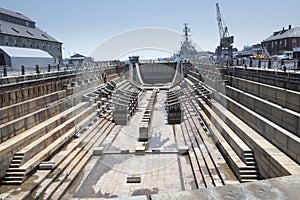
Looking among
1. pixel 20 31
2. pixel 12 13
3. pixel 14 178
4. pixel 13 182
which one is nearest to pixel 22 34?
pixel 20 31

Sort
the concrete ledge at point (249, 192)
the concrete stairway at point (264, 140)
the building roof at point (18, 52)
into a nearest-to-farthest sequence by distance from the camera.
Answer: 1. the concrete ledge at point (249, 192)
2. the concrete stairway at point (264, 140)
3. the building roof at point (18, 52)

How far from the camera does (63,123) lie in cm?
1545

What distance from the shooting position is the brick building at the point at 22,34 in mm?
35156

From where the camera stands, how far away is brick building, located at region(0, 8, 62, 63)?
35156 millimetres

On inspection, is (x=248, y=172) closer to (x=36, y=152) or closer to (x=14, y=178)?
(x=14, y=178)

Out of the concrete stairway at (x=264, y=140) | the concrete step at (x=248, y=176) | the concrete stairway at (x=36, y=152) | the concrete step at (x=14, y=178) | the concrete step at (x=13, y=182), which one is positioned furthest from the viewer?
the concrete stairway at (x=36, y=152)

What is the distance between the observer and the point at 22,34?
1516 inches

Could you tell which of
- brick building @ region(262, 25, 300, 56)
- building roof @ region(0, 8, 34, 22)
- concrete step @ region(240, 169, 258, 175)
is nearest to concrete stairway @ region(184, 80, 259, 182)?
concrete step @ region(240, 169, 258, 175)

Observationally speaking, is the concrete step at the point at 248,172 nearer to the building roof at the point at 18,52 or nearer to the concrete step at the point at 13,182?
the concrete step at the point at 13,182

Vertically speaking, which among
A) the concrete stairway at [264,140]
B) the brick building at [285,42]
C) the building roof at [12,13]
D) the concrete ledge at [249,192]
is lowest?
the concrete stairway at [264,140]

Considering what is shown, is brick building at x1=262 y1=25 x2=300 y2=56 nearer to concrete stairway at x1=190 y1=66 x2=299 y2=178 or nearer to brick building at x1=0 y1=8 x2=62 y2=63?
concrete stairway at x1=190 y1=66 x2=299 y2=178

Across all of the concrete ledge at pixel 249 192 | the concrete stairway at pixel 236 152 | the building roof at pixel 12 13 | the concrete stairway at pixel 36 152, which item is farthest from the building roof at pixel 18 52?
the concrete ledge at pixel 249 192

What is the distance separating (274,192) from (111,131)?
53.5 ft

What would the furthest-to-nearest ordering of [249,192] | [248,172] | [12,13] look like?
1. [12,13]
2. [248,172]
3. [249,192]
